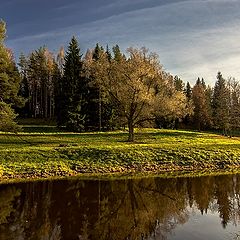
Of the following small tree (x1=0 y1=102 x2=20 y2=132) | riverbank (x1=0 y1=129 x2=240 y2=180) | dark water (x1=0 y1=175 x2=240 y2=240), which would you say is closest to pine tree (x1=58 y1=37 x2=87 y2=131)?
riverbank (x1=0 y1=129 x2=240 y2=180)

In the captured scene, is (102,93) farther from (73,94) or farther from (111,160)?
(111,160)

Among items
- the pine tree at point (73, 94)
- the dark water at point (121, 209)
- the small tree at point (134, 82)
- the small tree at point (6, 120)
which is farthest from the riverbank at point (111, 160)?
the pine tree at point (73, 94)

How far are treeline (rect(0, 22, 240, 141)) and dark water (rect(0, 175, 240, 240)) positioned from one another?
52.2 ft

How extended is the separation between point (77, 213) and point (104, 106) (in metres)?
45.7

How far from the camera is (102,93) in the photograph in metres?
57.7

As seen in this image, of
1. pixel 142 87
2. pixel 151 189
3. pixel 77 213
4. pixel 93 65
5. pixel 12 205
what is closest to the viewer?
pixel 77 213

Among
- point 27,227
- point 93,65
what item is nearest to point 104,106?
point 93,65

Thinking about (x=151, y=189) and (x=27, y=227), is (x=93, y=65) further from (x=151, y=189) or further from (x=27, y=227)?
(x=27, y=227)

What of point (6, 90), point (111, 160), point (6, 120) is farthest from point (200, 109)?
point (6, 120)

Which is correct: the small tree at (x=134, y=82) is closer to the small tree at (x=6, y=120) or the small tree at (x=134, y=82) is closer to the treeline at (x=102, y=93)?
the treeline at (x=102, y=93)

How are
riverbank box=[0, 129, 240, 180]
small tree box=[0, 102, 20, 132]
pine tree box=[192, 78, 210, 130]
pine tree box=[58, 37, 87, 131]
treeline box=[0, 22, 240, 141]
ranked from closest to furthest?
riverbank box=[0, 129, 240, 180] → small tree box=[0, 102, 20, 132] → treeline box=[0, 22, 240, 141] → pine tree box=[58, 37, 87, 131] → pine tree box=[192, 78, 210, 130]

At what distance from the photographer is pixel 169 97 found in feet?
165

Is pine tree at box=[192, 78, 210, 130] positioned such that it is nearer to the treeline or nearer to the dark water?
the treeline

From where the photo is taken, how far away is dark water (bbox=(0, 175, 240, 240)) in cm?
1650
